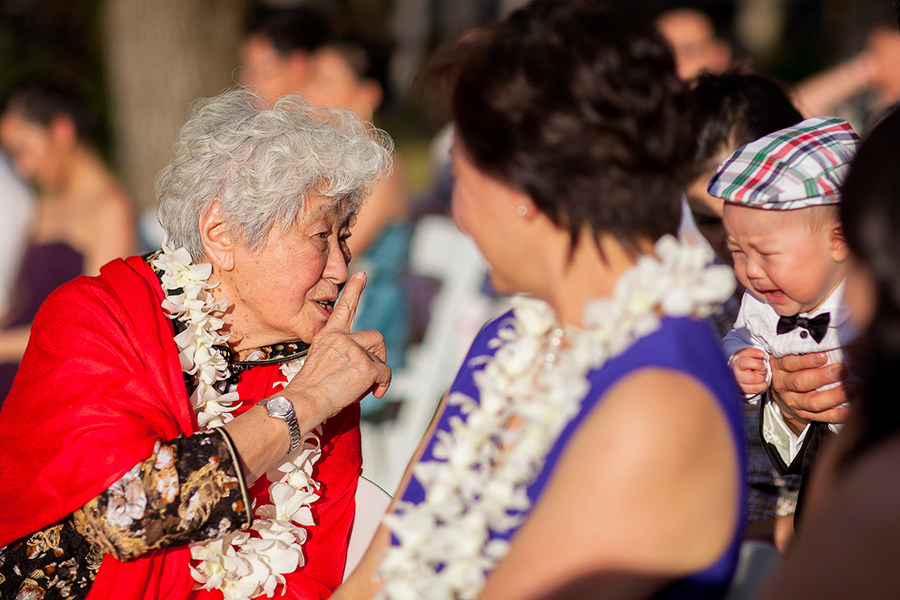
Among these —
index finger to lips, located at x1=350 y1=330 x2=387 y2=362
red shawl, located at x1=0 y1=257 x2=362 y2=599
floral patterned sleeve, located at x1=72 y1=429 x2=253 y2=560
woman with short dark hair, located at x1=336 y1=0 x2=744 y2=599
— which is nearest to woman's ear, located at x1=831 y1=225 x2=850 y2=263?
woman with short dark hair, located at x1=336 y1=0 x2=744 y2=599

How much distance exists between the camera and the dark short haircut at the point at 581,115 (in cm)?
146

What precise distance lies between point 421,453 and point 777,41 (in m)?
20.5

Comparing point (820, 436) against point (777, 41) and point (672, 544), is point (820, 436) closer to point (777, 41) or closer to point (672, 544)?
point (672, 544)

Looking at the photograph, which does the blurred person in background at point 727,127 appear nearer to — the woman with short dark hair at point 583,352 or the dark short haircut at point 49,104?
the woman with short dark hair at point 583,352

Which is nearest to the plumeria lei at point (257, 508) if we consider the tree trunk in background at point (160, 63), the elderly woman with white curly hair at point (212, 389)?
the elderly woman with white curly hair at point (212, 389)

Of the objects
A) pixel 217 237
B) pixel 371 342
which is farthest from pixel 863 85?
pixel 217 237

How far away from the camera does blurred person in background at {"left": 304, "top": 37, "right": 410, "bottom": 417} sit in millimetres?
4758

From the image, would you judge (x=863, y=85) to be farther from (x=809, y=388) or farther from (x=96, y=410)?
(x=96, y=410)

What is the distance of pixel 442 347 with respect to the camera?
511 centimetres

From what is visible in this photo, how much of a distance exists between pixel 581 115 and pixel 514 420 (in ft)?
2.12

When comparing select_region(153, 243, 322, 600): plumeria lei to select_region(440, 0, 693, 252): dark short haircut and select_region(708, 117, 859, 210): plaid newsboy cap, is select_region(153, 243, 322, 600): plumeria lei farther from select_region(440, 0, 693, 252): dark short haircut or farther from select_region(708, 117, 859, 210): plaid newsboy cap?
select_region(708, 117, 859, 210): plaid newsboy cap

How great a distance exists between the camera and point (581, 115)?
1452 mm

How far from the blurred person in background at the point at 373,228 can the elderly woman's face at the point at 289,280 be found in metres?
2.17

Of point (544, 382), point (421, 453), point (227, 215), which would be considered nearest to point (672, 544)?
point (544, 382)
